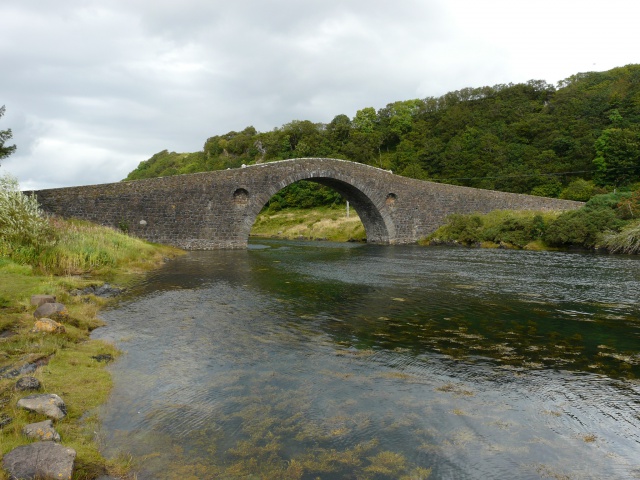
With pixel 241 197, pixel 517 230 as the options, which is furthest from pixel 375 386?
pixel 517 230

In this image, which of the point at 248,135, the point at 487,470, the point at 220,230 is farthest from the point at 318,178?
the point at 248,135

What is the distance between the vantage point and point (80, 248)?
588 inches

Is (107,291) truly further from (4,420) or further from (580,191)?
(580,191)

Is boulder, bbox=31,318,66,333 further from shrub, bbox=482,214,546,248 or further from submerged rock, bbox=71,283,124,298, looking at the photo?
shrub, bbox=482,214,546,248

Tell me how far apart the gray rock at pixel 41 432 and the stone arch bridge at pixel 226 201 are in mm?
24418

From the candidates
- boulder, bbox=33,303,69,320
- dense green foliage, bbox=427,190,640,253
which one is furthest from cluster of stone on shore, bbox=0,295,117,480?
dense green foliage, bbox=427,190,640,253

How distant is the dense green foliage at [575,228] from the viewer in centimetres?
2604

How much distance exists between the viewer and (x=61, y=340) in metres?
6.75

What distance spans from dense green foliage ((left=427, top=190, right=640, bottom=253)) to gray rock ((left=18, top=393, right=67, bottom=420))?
28477mm

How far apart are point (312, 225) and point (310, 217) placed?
16.8 feet

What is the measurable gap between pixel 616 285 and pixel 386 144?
3015 inches

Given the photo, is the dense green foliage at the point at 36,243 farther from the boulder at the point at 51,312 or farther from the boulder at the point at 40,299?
the boulder at the point at 51,312

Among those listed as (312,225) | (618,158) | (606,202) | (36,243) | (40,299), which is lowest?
(40,299)

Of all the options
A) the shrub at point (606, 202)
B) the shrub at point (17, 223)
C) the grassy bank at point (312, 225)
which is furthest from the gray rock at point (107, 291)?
the grassy bank at point (312, 225)
